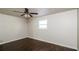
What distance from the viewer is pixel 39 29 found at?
1802 mm

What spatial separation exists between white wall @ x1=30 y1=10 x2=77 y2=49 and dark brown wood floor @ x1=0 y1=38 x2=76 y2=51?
10cm

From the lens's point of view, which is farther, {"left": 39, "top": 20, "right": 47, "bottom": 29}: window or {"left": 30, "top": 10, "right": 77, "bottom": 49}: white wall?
{"left": 39, "top": 20, "right": 47, "bottom": 29}: window

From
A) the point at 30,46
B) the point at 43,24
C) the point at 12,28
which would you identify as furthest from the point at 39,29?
the point at 12,28

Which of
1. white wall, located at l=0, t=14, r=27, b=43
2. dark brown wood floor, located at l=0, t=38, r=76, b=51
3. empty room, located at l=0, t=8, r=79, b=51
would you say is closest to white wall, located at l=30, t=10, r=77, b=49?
empty room, located at l=0, t=8, r=79, b=51

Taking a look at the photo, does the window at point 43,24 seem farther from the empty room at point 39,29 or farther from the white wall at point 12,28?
the white wall at point 12,28

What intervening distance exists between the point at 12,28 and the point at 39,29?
2.18ft

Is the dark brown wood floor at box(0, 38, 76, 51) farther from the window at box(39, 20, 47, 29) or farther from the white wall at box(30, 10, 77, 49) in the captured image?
the window at box(39, 20, 47, 29)

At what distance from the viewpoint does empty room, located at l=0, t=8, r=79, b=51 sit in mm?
1663

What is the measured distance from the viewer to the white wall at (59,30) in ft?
5.41
